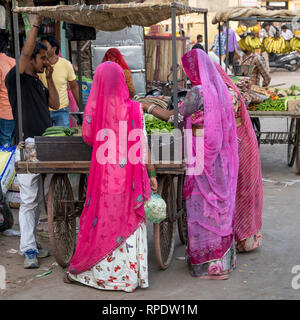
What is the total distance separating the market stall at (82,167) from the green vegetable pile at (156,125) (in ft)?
0.38

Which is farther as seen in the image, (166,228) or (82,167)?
(166,228)

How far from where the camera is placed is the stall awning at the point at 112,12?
4.42 m

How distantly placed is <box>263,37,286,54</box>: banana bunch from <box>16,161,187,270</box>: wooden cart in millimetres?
6490

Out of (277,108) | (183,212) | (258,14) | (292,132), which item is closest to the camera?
(183,212)

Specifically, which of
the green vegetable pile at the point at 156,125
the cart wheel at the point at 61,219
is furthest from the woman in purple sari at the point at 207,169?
the cart wheel at the point at 61,219

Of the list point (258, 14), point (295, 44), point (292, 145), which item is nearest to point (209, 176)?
point (258, 14)

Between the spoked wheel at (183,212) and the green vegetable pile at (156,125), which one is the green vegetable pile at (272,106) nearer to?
the spoked wheel at (183,212)

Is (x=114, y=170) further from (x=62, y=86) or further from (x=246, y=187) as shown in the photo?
(x=62, y=86)

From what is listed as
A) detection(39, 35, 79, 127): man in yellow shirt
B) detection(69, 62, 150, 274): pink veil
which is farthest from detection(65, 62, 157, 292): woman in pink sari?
detection(39, 35, 79, 127): man in yellow shirt

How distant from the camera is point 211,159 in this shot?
457cm

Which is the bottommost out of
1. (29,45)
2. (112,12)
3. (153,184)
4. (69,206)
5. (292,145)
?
(292,145)

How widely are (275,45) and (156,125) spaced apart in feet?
23.5

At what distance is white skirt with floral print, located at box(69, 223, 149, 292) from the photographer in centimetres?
430
